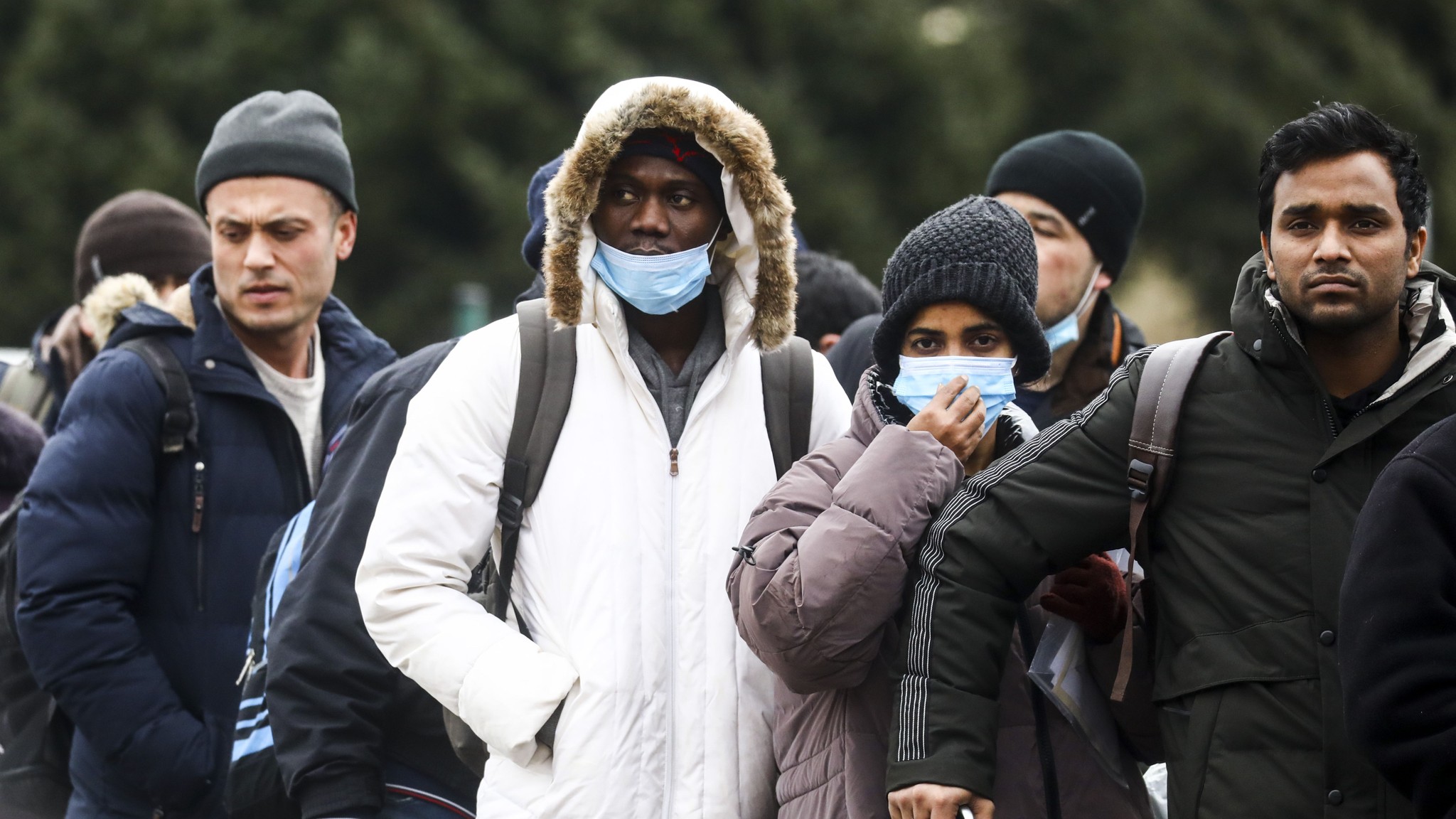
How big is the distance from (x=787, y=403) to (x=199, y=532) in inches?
64.7

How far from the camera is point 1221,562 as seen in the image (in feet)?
9.81

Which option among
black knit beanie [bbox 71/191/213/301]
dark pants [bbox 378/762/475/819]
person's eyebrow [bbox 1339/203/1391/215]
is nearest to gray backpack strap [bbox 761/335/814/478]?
dark pants [bbox 378/762/475/819]

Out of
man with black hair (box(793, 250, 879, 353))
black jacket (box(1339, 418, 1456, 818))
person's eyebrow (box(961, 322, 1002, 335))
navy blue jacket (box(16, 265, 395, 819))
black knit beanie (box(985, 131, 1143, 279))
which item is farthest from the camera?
man with black hair (box(793, 250, 879, 353))

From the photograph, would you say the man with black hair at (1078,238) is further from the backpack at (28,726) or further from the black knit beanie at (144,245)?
the black knit beanie at (144,245)

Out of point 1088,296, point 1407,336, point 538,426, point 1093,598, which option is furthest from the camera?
point 1088,296

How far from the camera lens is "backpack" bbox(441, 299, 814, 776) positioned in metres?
3.31

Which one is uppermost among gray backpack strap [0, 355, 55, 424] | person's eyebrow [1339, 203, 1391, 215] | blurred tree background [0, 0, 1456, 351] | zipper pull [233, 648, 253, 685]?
blurred tree background [0, 0, 1456, 351]

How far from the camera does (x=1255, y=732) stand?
2893 mm

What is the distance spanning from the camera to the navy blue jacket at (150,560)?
4043 millimetres

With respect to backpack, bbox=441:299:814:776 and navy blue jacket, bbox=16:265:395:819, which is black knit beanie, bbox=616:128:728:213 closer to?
backpack, bbox=441:299:814:776

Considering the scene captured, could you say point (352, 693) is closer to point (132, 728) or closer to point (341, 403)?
Result: point (132, 728)

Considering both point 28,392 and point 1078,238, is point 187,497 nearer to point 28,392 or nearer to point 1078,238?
point 28,392

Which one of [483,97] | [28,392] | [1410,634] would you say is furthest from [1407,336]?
[483,97]

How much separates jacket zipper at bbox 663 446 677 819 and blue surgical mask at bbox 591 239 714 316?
0.32 meters
